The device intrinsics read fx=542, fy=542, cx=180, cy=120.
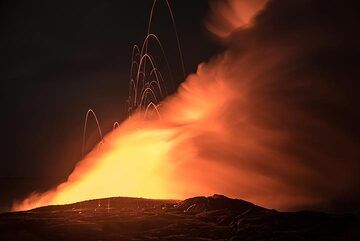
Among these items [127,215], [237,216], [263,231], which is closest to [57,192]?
[127,215]

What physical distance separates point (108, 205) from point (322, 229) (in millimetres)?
47232

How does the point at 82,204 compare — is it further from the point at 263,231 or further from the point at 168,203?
the point at 263,231

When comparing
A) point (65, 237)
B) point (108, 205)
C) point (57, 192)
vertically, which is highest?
point (57, 192)

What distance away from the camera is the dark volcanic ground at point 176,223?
279 ft

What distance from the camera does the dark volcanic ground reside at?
85062mm

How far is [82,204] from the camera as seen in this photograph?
122 metres

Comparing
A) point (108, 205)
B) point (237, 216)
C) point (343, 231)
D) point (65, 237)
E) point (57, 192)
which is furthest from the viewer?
point (57, 192)

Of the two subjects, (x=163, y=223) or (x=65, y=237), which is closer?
(x=65, y=237)

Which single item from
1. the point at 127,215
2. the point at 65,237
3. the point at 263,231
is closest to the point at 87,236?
the point at 65,237

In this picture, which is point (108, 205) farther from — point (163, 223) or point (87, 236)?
point (87, 236)

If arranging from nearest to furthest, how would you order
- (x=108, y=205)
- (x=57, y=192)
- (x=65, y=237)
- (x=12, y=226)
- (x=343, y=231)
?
(x=65, y=237), (x=12, y=226), (x=343, y=231), (x=108, y=205), (x=57, y=192)

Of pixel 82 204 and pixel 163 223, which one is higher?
pixel 82 204

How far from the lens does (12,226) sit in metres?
86.6

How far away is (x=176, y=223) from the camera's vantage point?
95938mm
